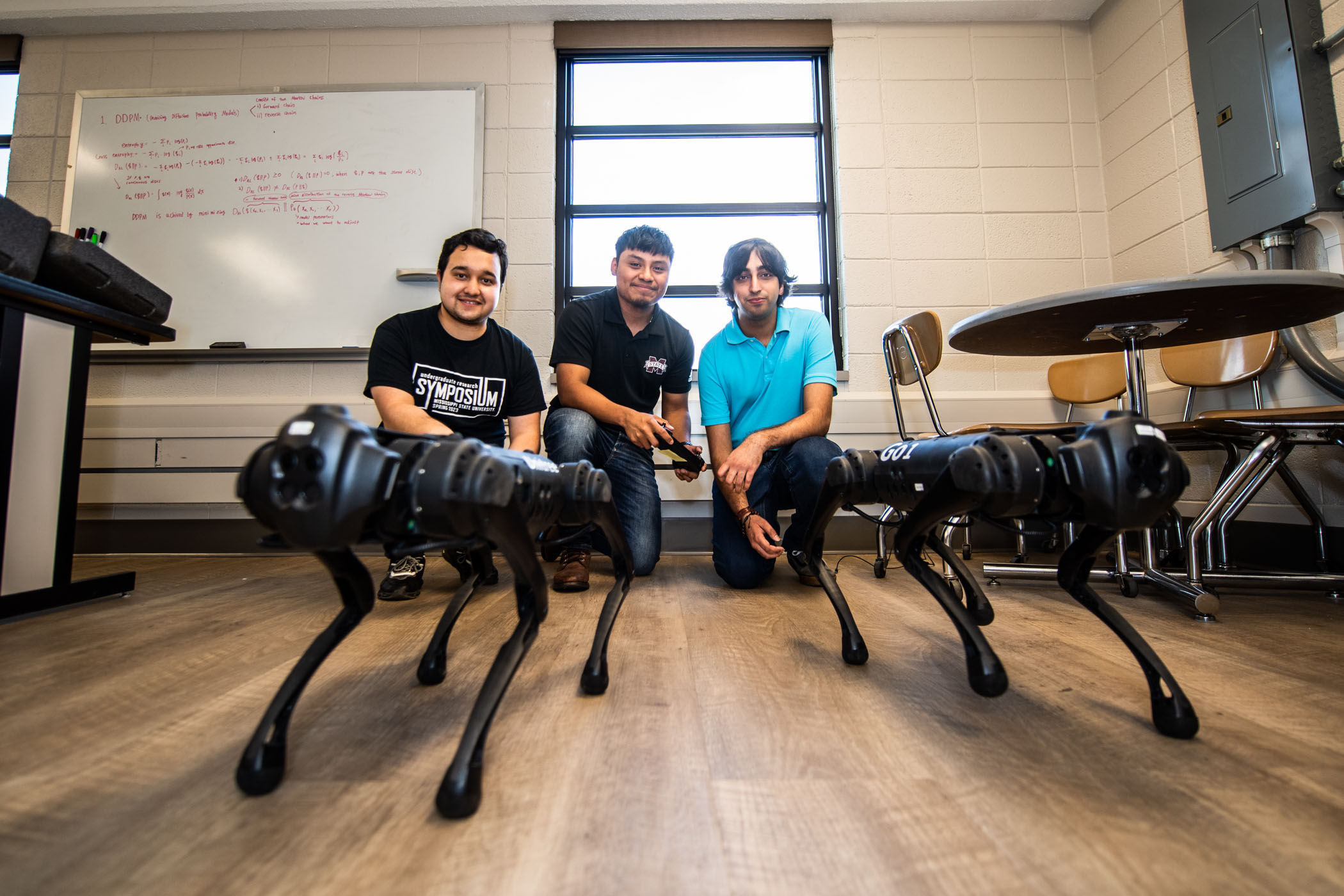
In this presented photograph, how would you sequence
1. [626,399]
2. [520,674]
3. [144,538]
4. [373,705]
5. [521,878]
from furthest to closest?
[144,538] → [626,399] → [520,674] → [373,705] → [521,878]

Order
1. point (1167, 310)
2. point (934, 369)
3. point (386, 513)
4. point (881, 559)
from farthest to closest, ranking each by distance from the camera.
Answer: point (934, 369)
point (881, 559)
point (1167, 310)
point (386, 513)

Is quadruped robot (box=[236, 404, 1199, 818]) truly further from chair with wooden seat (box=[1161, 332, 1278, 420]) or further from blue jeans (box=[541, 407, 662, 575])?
chair with wooden seat (box=[1161, 332, 1278, 420])

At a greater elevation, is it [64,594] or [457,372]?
[457,372]

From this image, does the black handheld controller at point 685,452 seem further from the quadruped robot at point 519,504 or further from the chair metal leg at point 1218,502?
the chair metal leg at point 1218,502

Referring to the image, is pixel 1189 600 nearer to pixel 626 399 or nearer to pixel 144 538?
pixel 626 399

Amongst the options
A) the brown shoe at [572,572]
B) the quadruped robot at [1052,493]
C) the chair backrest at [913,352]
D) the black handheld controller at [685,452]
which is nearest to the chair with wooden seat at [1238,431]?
the chair backrest at [913,352]

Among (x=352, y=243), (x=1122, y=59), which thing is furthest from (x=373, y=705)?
(x=1122, y=59)

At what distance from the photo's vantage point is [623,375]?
180cm

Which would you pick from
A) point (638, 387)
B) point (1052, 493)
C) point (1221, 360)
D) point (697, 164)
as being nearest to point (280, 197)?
point (697, 164)

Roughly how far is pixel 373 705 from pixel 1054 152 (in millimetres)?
3263

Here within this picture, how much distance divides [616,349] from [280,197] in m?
1.88

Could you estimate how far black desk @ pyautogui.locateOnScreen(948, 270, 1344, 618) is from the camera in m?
0.98

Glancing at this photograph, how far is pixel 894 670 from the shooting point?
88cm

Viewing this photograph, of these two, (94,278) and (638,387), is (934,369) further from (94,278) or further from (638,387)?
(94,278)
